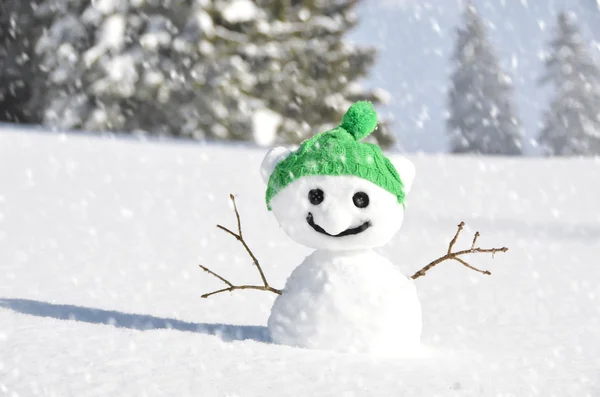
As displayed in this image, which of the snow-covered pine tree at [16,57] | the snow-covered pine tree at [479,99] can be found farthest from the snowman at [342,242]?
the snow-covered pine tree at [479,99]

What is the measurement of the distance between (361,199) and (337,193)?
0.09 meters

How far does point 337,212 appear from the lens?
276 centimetres

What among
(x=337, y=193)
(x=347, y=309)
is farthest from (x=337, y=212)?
(x=347, y=309)

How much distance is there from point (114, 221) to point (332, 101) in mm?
12476

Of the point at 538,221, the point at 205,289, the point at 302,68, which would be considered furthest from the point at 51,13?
the point at 205,289

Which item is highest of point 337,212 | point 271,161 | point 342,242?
point 271,161

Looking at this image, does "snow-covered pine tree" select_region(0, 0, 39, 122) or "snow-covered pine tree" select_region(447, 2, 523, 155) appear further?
"snow-covered pine tree" select_region(447, 2, 523, 155)

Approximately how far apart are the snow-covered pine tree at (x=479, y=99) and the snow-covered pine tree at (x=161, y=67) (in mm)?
11995

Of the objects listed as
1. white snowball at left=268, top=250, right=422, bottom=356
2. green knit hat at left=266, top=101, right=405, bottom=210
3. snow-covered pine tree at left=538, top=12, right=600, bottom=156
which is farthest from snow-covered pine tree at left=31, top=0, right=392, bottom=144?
snow-covered pine tree at left=538, top=12, right=600, bottom=156

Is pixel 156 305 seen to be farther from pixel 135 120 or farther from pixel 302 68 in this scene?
pixel 302 68

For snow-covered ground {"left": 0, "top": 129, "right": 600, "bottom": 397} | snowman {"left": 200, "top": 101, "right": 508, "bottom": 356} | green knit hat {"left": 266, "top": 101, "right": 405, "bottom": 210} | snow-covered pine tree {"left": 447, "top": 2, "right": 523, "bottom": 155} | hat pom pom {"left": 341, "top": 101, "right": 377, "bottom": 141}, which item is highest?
snow-covered pine tree {"left": 447, "top": 2, "right": 523, "bottom": 155}

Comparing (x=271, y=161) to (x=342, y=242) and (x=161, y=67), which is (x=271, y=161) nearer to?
(x=342, y=242)

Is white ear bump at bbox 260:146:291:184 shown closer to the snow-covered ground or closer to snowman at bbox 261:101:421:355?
snowman at bbox 261:101:421:355

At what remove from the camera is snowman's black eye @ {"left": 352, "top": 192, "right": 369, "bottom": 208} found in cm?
280
